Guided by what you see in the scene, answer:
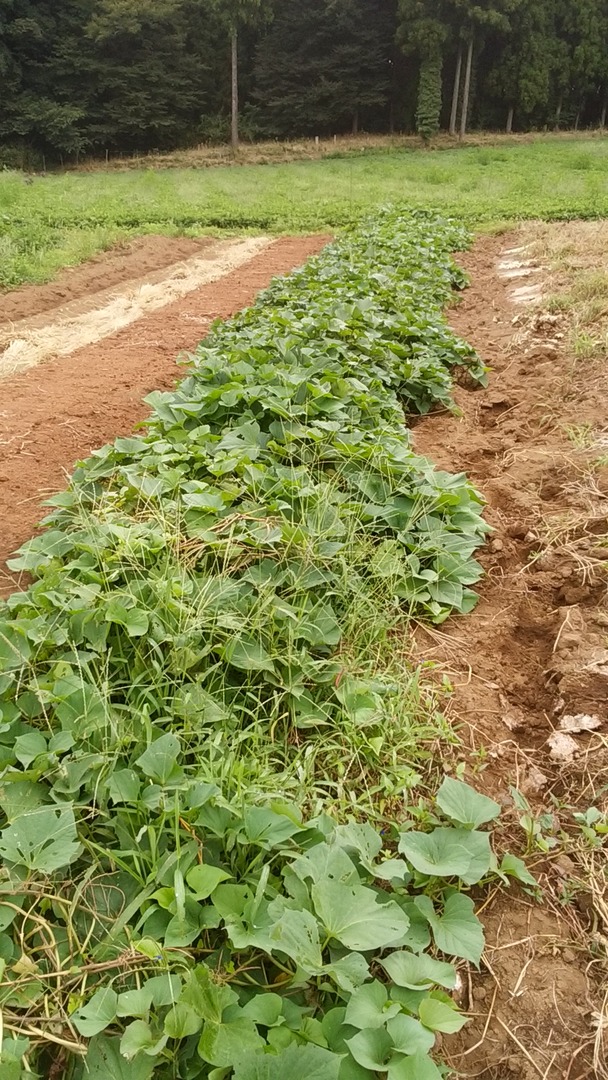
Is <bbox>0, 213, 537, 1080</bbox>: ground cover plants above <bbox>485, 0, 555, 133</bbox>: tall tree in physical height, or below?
below

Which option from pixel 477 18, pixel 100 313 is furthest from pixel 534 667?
pixel 477 18

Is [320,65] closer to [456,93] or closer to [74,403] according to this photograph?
[456,93]

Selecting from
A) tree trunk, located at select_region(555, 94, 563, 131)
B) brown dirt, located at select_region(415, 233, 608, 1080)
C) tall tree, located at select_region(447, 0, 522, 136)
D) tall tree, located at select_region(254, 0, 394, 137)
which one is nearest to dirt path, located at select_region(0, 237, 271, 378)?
brown dirt, located at select_region(415, 233, 608, 1080)

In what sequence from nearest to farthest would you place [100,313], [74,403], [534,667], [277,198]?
[534,667], [74,403], [100,313], [277,198]

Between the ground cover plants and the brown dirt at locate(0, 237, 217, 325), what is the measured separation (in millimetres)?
5694

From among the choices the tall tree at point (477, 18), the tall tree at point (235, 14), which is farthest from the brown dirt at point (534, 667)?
the tall tree at point (477, 18)

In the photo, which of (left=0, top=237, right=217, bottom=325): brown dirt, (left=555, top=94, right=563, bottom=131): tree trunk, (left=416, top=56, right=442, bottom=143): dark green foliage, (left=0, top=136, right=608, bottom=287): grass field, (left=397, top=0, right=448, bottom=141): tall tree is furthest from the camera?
(left=555, top=94, right=563, bottom=131): tree trunk

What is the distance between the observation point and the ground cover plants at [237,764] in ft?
4.35

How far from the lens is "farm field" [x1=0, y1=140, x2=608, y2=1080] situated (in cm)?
137

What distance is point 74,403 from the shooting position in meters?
4.59

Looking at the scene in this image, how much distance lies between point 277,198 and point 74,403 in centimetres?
1481

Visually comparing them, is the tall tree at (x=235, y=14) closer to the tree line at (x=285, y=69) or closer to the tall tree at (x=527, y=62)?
the tree line at (x=285, y=69)

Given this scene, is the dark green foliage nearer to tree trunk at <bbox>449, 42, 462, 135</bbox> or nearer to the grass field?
tree trunk at <bbox>449, 42, 462, 135</bbox>

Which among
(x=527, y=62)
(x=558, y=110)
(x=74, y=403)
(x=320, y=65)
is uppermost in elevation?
(x=320, y=65)
